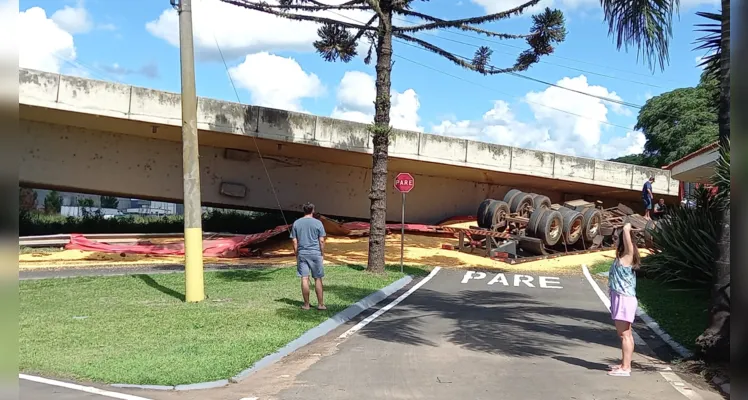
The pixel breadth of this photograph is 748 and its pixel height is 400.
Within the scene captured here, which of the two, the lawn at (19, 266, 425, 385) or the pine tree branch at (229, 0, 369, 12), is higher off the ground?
the pine tree branch at (229, 0, 369, 12)

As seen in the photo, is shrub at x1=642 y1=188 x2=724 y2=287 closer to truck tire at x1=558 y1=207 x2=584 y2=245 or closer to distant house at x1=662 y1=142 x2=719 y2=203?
distant house at x1=662 y1=142 x2=719 y2=203

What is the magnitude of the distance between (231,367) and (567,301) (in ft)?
27.0

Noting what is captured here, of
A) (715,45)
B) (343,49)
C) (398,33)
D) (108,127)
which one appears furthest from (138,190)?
(715,45)

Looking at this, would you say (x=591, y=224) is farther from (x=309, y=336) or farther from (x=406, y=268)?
(x=309, y=336)

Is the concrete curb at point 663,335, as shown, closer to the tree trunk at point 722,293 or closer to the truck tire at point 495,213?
the tree trunk at point 722,293

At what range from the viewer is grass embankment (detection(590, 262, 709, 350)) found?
9.48 m

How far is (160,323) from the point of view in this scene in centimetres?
959

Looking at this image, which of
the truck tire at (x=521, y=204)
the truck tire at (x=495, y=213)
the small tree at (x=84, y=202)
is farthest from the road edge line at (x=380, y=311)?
the small tree at (x=84, y=202)

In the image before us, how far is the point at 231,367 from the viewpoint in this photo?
709cm

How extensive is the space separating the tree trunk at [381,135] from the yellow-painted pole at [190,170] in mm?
5422

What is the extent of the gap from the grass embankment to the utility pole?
8280 mm

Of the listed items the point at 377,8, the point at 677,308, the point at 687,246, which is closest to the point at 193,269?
the point at 377,8

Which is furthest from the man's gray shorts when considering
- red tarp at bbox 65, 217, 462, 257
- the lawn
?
red tarp at bbox 65, 217, 462, 257

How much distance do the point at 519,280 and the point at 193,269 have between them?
345 inches
